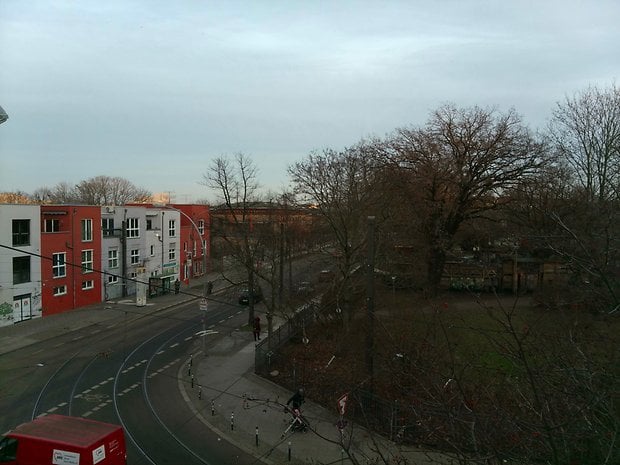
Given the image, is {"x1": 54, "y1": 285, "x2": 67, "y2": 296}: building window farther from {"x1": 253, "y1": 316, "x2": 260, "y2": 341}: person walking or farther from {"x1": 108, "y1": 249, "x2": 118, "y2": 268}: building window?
{"x1": 253, "y1": 316, "x2": 260, "y2": 341}: person walking

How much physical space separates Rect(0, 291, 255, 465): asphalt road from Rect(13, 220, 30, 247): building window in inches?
275

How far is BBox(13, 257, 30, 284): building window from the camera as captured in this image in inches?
1108

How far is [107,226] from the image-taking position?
1462 inches

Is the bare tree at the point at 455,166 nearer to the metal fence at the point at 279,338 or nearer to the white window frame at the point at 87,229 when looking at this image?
the metal fence at the point at 279,338

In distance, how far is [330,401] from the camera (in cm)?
1575

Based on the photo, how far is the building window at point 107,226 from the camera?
36469mm

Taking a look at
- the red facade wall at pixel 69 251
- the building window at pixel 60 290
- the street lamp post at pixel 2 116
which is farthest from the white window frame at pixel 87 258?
the street lamp post at pixel 2 116

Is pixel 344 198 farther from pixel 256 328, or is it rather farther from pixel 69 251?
pixel 69 251

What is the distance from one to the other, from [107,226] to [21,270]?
→ 9.13 metres

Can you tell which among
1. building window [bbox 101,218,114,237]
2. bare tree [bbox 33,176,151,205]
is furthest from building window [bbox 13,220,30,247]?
bare tree [bbox 33,176,151,205]

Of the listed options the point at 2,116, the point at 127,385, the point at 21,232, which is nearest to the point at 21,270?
the point at 21,232

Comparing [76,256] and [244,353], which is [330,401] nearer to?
[244,353]

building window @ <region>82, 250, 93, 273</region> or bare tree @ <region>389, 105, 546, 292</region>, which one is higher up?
bare tree @ <region>389, 105, 546, 292</region>

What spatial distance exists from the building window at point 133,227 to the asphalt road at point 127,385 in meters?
12.6
